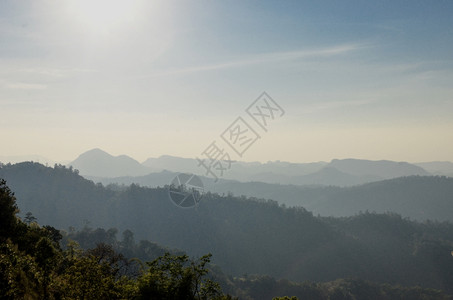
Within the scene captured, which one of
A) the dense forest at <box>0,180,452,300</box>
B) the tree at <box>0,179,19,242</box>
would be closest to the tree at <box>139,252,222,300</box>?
the dense forest at <box>0,180,452,300</box>

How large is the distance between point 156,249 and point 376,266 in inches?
4826

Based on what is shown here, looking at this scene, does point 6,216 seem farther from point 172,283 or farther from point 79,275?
point 172,283

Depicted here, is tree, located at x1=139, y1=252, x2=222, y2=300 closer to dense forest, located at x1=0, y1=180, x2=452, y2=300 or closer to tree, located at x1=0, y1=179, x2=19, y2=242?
dense forest, located at x1=0, y1=180, x2=452, y2=300

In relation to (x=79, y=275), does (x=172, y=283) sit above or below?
below

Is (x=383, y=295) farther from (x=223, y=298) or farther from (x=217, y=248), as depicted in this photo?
(x=223, y=298)

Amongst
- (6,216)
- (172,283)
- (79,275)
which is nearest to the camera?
(79,275)

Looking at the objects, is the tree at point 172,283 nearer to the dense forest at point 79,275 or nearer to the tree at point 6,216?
the dense forest at point 79,275

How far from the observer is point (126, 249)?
136m

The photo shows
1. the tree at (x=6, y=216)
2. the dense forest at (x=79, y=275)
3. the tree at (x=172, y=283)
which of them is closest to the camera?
the dense forest at (x=79, y=275)

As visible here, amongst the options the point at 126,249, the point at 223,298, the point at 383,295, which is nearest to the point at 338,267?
the point at 383,295

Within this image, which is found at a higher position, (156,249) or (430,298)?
(156,249)

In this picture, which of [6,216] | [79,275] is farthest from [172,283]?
[6,216]

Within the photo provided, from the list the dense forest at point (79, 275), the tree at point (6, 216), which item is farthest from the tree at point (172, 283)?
the tree at point (6, 216)

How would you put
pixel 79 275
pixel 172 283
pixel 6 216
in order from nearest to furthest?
pixel 79 275 < pixel 172 283 < pixel 6 216
